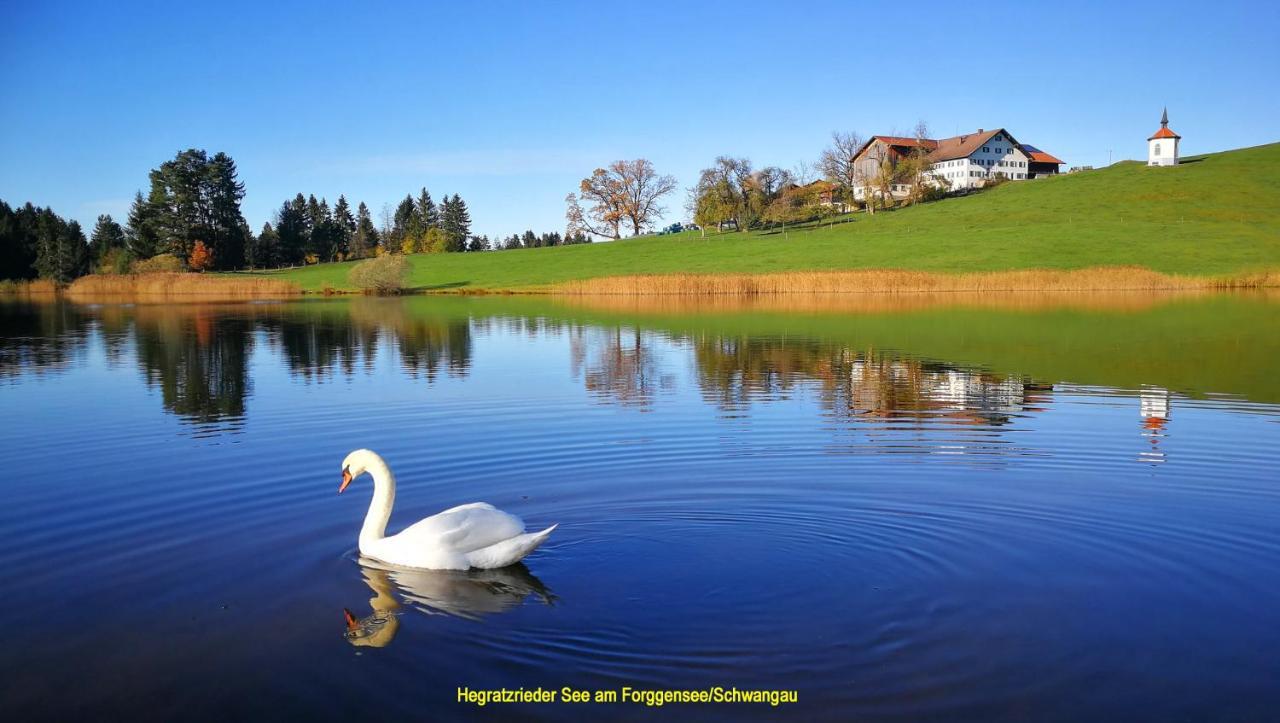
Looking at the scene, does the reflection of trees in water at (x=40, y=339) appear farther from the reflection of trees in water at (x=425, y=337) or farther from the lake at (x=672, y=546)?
the reflection of trees in water at (x=425, y=337)

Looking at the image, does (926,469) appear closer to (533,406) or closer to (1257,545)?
(1257,545)

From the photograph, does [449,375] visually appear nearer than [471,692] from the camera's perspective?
No

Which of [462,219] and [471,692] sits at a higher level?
[462,219]

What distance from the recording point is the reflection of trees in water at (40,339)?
1198 inches

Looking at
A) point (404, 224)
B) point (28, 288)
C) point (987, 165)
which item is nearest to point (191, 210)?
point (28, 288)

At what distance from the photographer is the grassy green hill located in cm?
8056

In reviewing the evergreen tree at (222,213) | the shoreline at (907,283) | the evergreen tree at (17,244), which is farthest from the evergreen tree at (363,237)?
the shoreline at (907,283)

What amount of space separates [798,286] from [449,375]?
49.6 m

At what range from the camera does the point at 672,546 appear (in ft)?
33.3

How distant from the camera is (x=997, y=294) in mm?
66688

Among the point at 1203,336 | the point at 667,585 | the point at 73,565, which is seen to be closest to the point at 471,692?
the point at 667,585

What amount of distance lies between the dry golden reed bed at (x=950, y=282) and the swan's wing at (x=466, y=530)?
64.2 meters

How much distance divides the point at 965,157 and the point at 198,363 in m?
145

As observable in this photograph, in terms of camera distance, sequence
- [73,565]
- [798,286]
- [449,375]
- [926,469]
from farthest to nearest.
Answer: [798,286] < [449,375] < [926,469] < [73,565]
